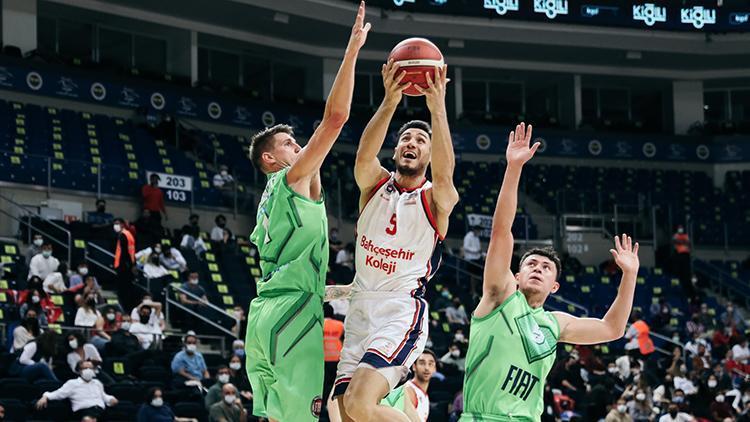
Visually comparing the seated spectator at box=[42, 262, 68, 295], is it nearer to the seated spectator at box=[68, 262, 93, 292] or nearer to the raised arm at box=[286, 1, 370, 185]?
the seated spectator at box=[68, 262, 93, 292]

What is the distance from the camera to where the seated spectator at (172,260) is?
22.5m

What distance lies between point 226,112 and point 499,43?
8.65m

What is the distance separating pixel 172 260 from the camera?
74.4 feet

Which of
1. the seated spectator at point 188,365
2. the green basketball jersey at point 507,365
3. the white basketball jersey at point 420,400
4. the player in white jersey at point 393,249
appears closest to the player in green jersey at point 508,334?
the green basketball jersey at point 507,365

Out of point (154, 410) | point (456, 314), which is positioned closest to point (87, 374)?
point (154, 410)

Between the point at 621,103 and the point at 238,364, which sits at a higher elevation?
the point at 621,103

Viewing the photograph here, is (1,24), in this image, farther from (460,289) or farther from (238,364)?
(238,364)

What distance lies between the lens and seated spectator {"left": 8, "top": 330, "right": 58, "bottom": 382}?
16.0m

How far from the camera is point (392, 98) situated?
7.22 m

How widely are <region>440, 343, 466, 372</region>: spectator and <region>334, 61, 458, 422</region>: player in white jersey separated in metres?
13.1

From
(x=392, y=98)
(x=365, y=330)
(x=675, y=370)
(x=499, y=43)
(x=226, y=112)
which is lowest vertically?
(x=675, y=370)


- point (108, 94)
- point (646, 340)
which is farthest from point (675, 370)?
point (108, 94)

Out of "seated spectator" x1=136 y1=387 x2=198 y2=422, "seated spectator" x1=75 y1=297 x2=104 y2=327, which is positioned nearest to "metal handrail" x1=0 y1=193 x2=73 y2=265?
"seated spectator" x1=75 y1=297 x2=104 y2=327

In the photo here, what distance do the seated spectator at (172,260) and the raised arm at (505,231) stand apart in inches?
597
